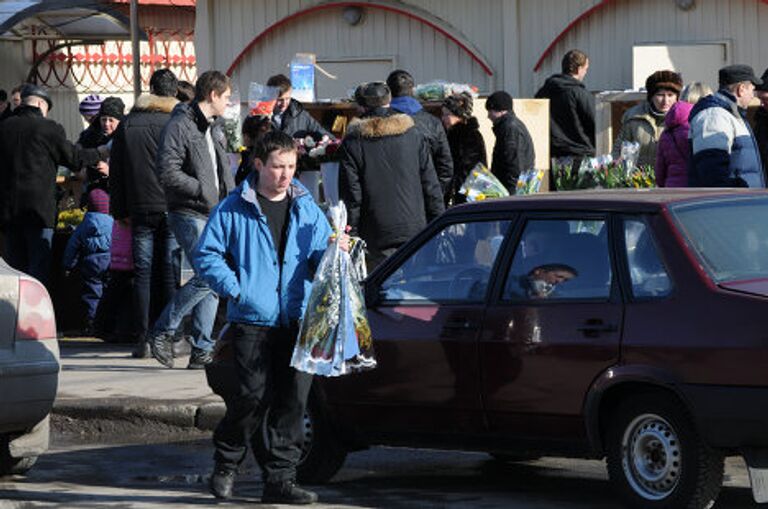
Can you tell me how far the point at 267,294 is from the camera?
334 inches

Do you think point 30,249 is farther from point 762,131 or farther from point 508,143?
point 762,131

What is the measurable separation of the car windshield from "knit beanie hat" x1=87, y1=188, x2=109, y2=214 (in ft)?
24.3

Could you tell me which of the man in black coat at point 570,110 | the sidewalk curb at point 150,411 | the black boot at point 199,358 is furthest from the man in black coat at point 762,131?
the sidewalk curb at point 150,411

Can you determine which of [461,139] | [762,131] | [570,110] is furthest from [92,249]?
[762,131]

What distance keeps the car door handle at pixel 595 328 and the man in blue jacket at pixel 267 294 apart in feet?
3.89

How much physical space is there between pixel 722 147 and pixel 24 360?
4.71m

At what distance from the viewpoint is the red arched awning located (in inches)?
771

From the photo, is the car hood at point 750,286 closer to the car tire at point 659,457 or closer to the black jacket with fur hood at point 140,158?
the car tire at point 659,457

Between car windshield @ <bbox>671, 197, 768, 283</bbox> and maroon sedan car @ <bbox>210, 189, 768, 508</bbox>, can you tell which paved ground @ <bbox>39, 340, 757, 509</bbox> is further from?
car windshield @ <bbox>671, 197, 768, 283</bbox>

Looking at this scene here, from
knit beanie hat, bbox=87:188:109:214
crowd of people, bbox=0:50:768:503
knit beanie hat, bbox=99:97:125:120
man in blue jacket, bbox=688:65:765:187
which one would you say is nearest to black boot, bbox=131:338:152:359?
crowd of people, bbox=0:50:768:503

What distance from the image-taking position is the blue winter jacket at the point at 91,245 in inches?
585

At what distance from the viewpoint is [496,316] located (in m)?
8.48

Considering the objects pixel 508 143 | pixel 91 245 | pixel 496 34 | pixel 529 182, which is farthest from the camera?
pixel 496 34

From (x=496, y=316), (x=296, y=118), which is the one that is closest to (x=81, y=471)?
(x=496, y=316)
